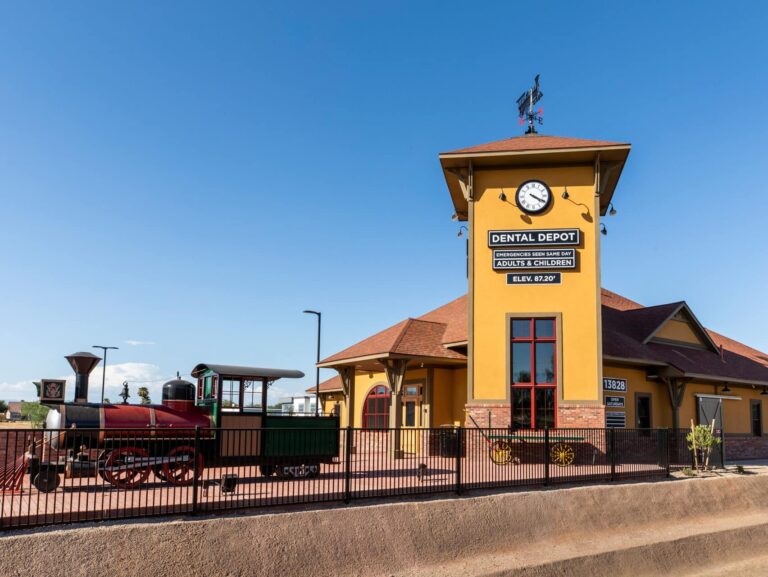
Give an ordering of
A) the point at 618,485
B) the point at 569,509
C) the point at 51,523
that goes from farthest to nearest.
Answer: the point at 618,485, the point at 569,509, the point at 51,523

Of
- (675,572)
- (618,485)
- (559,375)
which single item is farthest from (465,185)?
(675,572)

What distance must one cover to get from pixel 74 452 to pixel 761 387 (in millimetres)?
29645

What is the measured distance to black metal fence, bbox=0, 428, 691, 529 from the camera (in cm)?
1130

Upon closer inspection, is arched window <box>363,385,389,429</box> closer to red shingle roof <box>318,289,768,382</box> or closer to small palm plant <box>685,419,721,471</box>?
red shingle roof <box>318,289,768,382</box>

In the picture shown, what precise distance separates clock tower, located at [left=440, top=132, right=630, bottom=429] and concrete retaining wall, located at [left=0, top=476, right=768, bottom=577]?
16.8 ft

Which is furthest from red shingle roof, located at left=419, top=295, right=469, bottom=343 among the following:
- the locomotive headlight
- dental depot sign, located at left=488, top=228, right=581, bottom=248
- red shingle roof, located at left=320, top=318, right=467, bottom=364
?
the locomotive headlight

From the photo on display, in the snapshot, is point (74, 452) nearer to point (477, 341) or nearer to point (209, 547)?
point (209, 547)

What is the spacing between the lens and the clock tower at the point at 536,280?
21484 millimetres

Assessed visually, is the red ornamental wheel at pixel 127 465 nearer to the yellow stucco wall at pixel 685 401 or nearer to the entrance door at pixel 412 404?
the entrance door at pixel 412 404

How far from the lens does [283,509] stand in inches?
474

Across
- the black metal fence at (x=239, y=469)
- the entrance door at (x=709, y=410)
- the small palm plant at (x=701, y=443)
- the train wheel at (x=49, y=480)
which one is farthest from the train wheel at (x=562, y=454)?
the train wheel at (x=49, y=480)

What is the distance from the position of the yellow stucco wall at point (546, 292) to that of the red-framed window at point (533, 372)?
326mm

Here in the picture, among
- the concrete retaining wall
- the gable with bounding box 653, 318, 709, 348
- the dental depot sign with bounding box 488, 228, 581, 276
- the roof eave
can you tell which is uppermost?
the roof eave

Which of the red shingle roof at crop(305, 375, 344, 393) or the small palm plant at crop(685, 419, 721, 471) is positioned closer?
the small palm plant at crop(685, 419, 721, 471)
